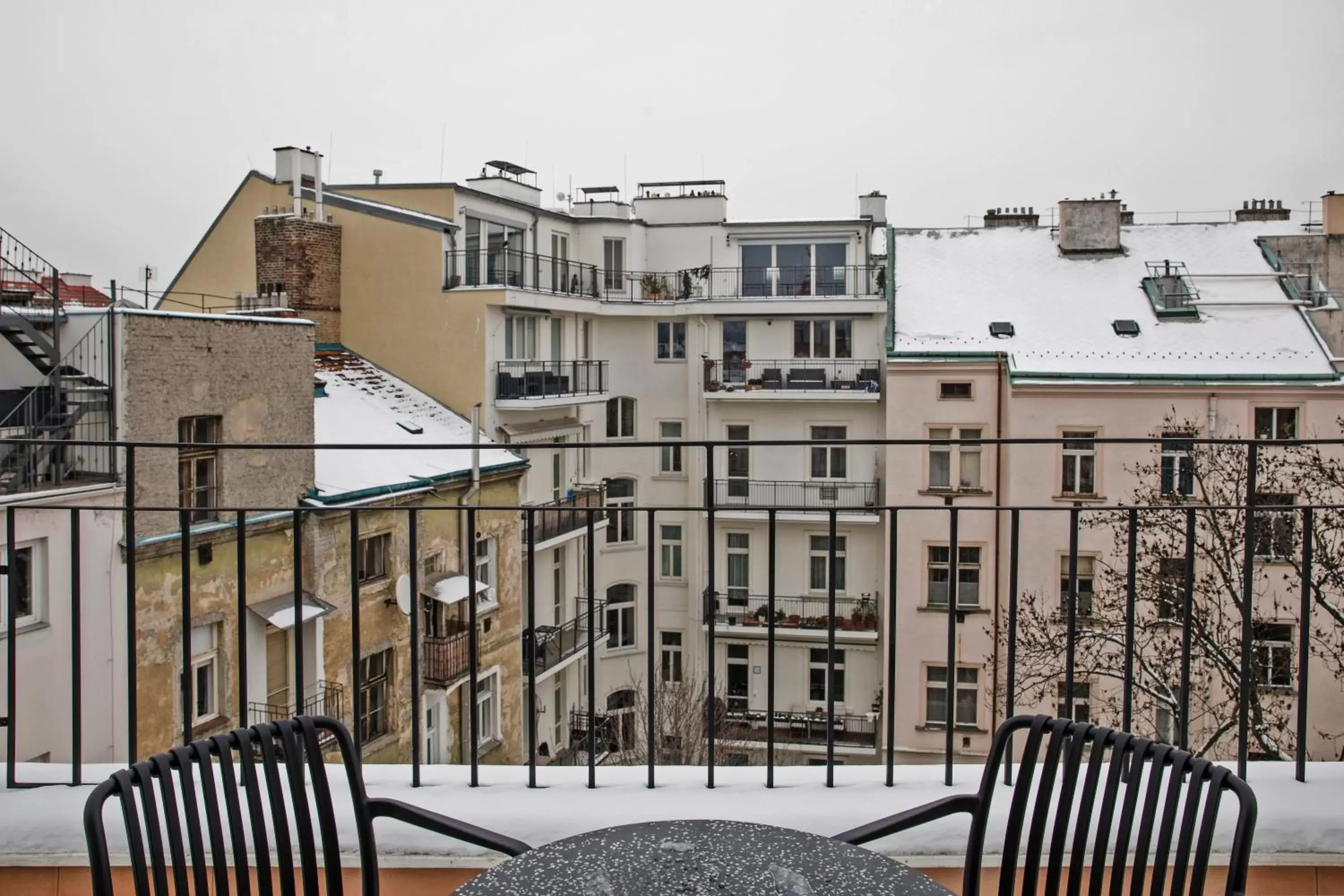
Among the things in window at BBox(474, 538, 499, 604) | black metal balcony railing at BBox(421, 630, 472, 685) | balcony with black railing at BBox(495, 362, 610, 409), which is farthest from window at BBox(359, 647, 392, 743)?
balcony with black railing at BBox(495, 362, 610, 409)

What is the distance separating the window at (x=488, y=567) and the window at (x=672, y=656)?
7.49 m

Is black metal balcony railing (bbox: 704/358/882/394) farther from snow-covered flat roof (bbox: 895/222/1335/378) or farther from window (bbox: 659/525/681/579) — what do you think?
window (bbox: 659/525/681/579)

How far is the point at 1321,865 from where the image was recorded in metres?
2.54

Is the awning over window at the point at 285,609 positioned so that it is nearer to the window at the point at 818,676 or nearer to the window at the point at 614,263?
the window at the point at 818,676

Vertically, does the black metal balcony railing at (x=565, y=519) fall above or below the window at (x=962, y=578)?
above

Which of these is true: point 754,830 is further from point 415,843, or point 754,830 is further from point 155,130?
point 155,130

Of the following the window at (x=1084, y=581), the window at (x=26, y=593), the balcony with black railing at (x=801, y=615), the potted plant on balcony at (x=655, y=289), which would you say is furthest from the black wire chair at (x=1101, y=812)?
the potted plant on balcony at (x=655, y=289)

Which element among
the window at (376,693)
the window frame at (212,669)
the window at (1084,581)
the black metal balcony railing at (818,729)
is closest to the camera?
the window frame at (212,669)

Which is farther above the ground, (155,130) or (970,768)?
(155,130)

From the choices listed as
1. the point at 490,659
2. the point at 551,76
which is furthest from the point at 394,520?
the point at 551,76

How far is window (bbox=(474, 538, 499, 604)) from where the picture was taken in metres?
17.9

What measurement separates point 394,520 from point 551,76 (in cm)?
1613

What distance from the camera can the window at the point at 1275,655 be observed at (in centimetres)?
1440

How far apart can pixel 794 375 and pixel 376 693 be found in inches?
453
